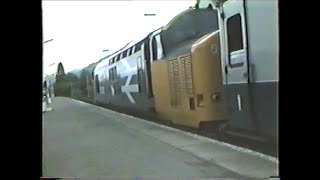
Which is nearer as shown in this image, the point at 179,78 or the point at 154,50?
the point at 179,78

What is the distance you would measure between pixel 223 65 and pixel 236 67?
15 cm

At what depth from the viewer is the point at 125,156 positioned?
15.5 feet

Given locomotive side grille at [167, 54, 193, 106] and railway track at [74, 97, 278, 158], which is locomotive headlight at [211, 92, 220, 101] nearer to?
railway track at [74, 97, 278, 158]

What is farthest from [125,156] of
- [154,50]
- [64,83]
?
[154,50]

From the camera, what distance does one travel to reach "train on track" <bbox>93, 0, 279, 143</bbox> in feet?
15.0

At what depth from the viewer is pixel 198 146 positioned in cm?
617

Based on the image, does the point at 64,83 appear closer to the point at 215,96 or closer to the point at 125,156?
the point at 125,156

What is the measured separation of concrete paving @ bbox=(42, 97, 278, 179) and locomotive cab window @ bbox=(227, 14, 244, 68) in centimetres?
93

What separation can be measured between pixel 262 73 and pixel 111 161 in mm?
1517

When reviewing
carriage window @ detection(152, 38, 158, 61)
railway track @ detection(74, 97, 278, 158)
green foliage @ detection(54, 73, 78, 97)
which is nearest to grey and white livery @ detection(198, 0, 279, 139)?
railway track @ detection(74, 97, 278, 158)
